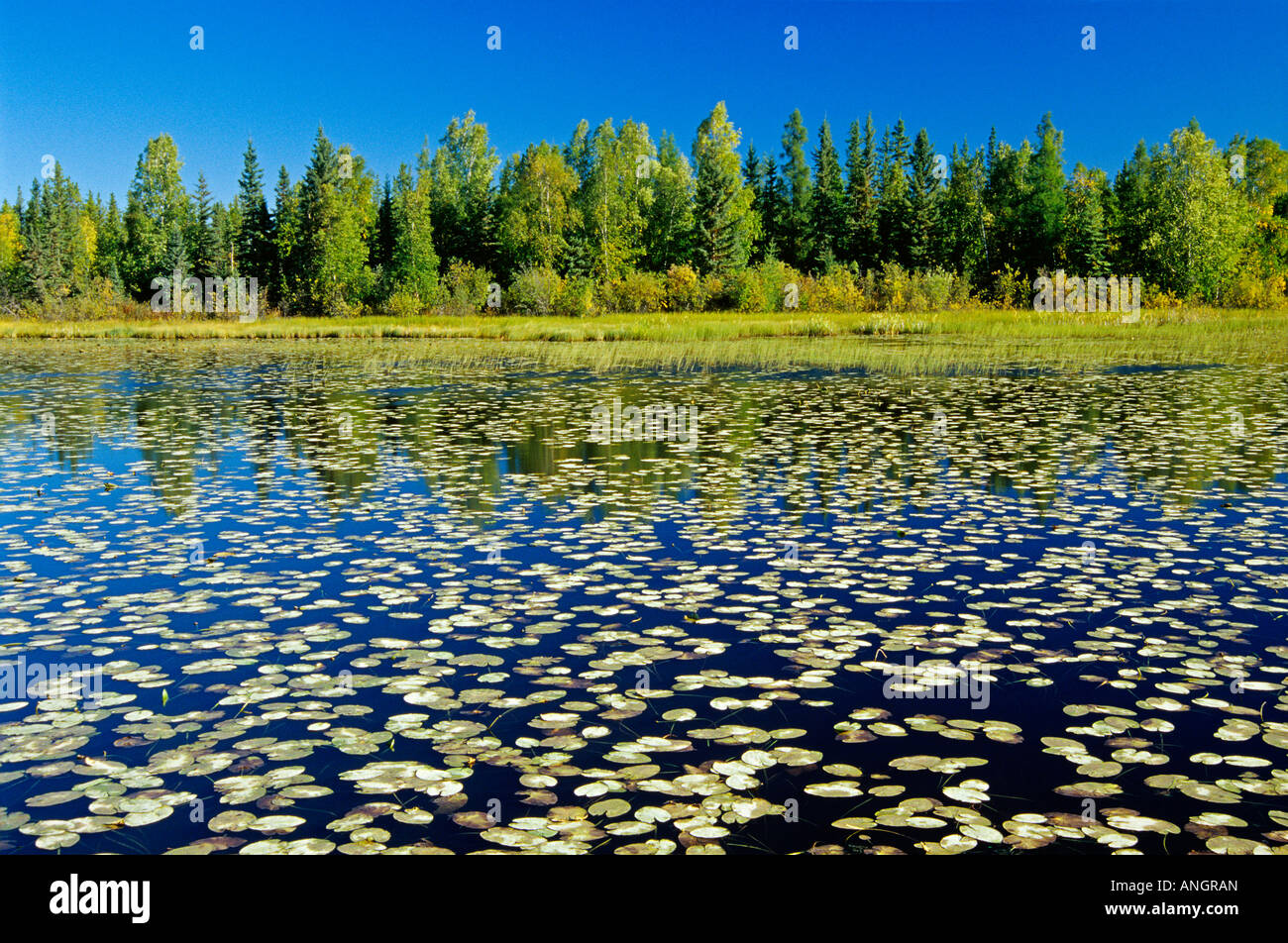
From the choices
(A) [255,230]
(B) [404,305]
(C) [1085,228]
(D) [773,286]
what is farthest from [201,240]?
(C) [1085,228]

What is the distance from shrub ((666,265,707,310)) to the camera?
219ft

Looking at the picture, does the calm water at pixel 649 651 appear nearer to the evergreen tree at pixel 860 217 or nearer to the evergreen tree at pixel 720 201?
the evergreen tree at pixel 720 201

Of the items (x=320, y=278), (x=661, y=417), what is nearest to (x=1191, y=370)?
(x=661, y=417)

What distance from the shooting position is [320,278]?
7769cm

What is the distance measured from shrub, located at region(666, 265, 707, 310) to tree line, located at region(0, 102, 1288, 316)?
0.35ft

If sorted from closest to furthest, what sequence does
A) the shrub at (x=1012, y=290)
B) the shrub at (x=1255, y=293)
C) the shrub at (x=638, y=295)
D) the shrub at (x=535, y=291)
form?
1. the shrub at (x=535, y=291)
2. the shrub at (x=1255, y=293)
3. the shrub at (x=638, y=295)
4. the shrub at (x=1012, y=290)

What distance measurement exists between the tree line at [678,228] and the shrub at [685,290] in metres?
0.11

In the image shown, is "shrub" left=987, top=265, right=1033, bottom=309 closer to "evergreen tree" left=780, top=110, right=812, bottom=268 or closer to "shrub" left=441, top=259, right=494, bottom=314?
"evergreen tree" left=780, top=110, right=812, bottom=268

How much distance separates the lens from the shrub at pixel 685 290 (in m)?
66.9

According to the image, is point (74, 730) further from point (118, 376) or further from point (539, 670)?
point (118, 376)

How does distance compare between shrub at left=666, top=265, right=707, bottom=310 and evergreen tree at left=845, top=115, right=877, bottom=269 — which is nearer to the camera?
shrub at left=666, top=265, right=707, bottom=310

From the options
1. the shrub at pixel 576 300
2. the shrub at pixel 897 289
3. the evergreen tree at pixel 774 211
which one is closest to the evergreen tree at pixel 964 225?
the evergreen tree at pixel 774 211

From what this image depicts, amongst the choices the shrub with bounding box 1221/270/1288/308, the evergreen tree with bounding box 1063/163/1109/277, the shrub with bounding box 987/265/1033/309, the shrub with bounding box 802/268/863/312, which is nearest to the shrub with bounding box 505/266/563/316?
the shrub with bounding box 802/268/863/312
